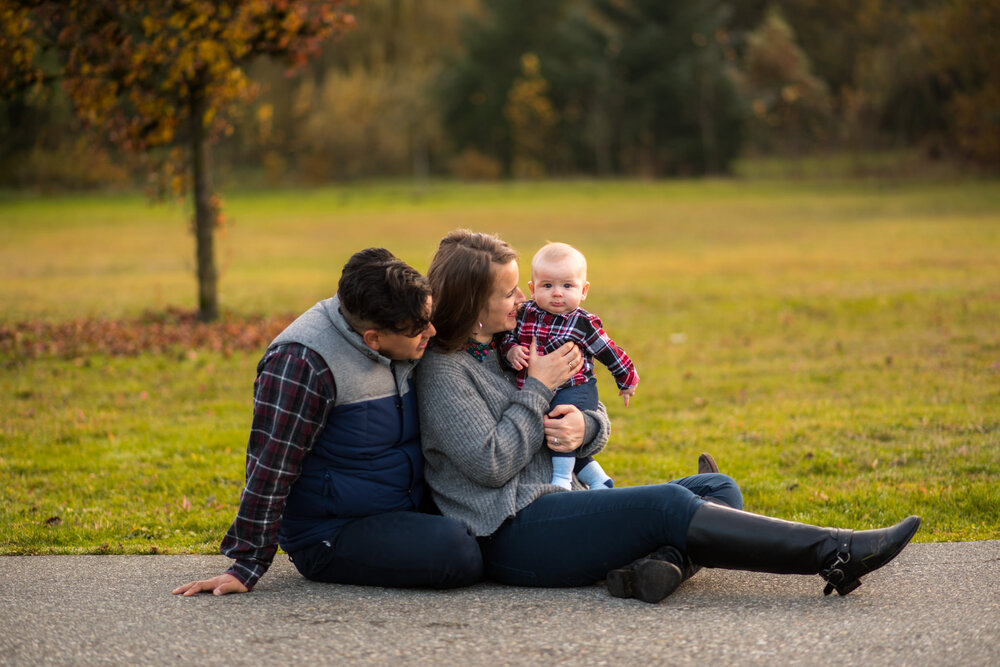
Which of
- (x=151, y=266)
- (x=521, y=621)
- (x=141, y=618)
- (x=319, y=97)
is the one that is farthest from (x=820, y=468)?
(x=319, y=97)

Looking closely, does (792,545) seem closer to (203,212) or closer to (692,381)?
(692,381)

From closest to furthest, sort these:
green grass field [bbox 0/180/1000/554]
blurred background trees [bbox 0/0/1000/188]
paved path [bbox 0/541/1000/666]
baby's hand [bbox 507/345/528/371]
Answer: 1. paved path [bbox 0/541/1000/666]
2. baby's hand [bbox 507/345/528/371]
3. green grass field [bbox 0/180/1000/554]
4. blurred background trees [bbox 0/0/1000/188]

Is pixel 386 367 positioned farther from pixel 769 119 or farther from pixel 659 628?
pixel 769 119

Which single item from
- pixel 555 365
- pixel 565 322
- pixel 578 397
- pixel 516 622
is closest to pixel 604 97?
pixel 565 322

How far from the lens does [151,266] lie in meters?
22.8

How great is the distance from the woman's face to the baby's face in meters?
0.25

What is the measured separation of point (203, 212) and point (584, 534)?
9.70 meters

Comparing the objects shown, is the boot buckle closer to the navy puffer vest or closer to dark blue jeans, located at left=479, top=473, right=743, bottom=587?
dark blue jeans, located at left=479, top=473, right=743, bottom=587

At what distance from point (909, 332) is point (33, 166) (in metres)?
47.9

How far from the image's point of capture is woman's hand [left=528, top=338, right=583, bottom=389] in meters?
4.26

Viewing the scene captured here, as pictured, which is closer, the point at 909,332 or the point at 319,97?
the point at 909,332

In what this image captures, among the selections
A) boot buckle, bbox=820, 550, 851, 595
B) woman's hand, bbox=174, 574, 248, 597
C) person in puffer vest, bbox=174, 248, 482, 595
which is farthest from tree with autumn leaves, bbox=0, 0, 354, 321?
boot buckle, bbox=820, 550, 851, 595

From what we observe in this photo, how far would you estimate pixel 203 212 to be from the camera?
501 inches

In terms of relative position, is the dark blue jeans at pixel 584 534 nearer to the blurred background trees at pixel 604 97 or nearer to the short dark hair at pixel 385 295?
the short dark hair at pixel 385 295
